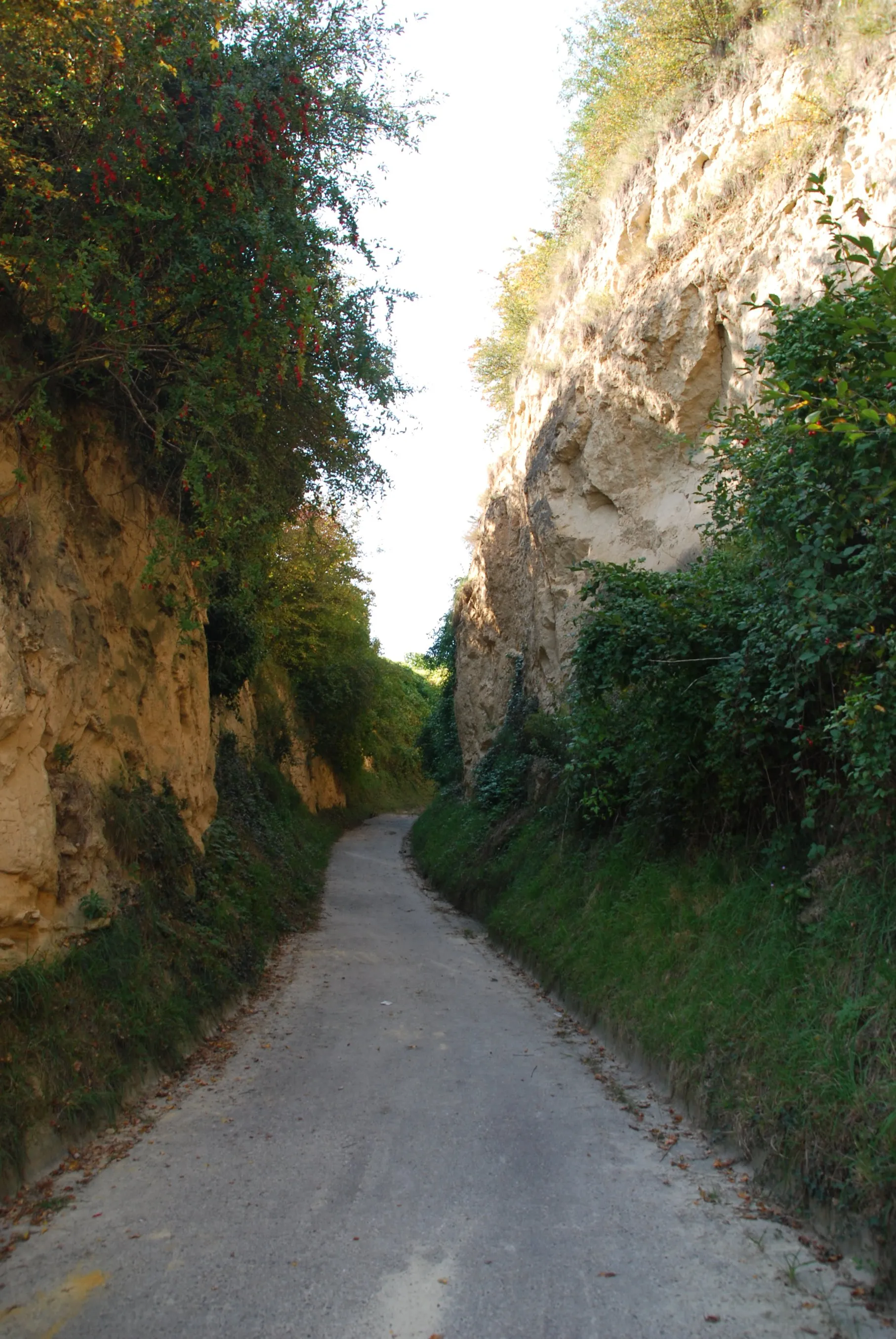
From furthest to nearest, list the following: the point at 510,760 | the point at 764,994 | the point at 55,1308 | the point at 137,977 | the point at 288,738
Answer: the point at 288,738, the point at 510,760, the point at 137,977, the point at 764,994, the point at 55,1308

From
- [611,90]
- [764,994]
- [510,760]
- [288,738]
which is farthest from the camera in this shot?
[288,738]

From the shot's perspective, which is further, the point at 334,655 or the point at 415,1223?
the point at 334,655

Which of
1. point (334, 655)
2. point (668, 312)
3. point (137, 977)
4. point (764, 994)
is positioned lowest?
point (137, 977)

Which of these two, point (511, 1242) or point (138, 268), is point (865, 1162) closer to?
point (511, 1242)

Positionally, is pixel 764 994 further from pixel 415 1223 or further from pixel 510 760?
pixel 510 760

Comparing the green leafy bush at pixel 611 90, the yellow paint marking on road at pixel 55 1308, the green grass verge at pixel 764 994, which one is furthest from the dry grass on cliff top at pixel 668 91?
the yellow paint marking on road at pixel 55 1308

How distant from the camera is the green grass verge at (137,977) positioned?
593 centimetres

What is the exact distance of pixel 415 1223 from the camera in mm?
4973

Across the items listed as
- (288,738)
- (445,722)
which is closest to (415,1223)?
(288,738)

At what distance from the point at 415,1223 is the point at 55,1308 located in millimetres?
1825

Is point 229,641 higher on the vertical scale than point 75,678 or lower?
higher

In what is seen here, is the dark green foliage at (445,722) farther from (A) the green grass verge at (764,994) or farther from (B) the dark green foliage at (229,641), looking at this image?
(A) the green grass verge at (764,994)

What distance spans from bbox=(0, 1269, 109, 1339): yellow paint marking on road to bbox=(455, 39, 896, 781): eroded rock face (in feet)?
27.3

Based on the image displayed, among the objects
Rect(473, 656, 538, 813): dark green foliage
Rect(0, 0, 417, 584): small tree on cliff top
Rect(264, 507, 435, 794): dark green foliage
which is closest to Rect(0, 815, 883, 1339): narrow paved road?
Rect(0, 0, 417, 584): small tree on cliff top
